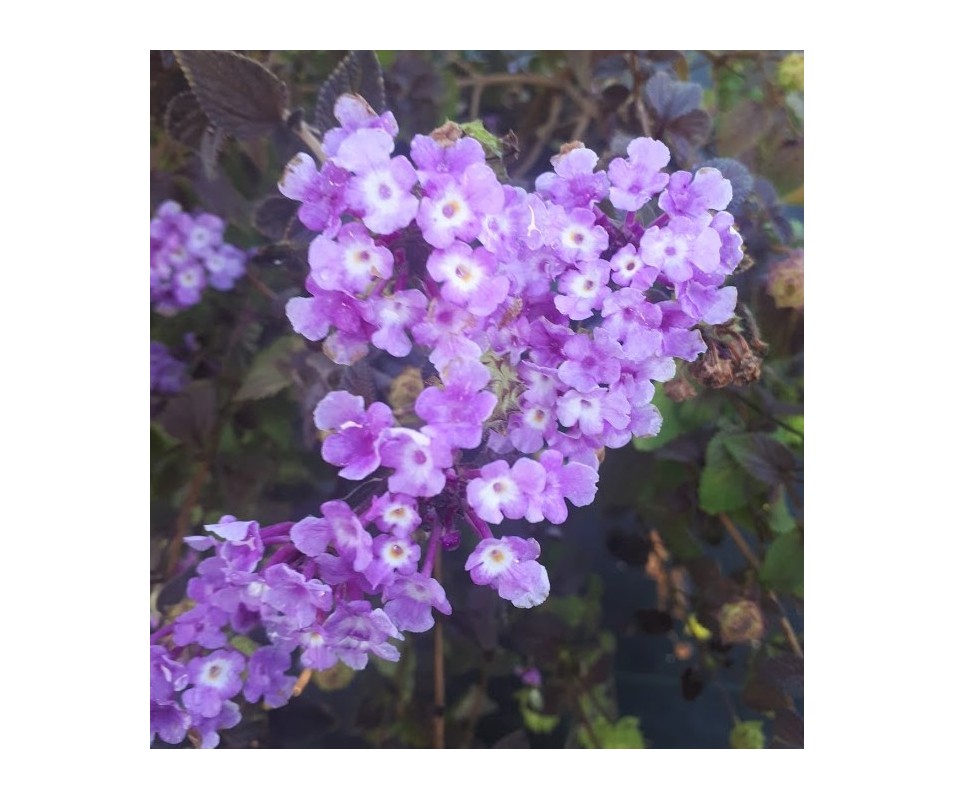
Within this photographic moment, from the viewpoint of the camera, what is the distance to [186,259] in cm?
81

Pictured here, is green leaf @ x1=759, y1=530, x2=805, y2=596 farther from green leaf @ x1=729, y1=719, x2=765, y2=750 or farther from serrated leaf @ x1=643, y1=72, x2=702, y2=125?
serrated leaf @ x1=643, y1=72, x2=702, y2=125

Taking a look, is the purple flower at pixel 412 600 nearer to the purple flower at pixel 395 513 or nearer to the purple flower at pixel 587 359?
the purple flower at pixel 395 513

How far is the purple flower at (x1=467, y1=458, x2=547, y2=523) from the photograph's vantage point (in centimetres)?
52

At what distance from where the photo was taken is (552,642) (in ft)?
2.77

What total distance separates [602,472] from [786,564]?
0.22 m

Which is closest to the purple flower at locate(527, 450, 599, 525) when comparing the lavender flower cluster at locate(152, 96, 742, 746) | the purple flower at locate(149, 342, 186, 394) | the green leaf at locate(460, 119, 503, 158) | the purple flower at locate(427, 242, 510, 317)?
the lavender flower cluster at locate(152, 96, 742, 746)

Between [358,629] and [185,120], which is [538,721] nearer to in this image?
[358,629]

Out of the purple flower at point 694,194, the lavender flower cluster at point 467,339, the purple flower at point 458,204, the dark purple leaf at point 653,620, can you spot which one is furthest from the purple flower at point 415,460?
the dark purple leaf at point 653,620

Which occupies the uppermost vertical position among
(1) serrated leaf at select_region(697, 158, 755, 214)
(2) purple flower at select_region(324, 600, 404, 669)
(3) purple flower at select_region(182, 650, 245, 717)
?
(1) serrated leaf at select_region(697, 158, 755, 214)

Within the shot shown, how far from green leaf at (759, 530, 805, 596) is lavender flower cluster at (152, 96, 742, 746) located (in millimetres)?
253

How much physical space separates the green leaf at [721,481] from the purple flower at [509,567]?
25 centimetres
